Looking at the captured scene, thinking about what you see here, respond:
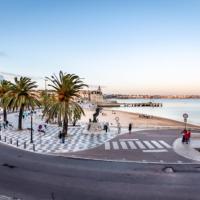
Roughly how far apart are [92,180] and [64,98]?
67.6ft

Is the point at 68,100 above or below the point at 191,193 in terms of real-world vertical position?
above

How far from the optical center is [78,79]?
3794 centimetres

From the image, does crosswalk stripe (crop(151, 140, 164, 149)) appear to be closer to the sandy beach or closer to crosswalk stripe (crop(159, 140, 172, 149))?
crosswalk stripe (crop(159, 140, 172, 149))

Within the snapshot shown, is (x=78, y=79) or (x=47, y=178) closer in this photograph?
A: (x=47, y=178)

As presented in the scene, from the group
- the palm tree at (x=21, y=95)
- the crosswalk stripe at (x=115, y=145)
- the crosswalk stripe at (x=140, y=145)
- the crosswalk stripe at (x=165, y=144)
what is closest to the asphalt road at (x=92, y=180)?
the crosswalk stripe at (x=115, y=145)

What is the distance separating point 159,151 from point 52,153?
32.0 ft

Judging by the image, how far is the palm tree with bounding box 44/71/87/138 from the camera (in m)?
35.7

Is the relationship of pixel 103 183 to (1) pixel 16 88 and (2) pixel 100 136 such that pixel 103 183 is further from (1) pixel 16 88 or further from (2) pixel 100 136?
(1) pixel 16 88

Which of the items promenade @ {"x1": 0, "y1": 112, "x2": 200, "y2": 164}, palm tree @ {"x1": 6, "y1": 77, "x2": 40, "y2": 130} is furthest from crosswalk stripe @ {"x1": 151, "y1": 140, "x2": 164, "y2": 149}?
palm tree @ {"x1": 6, "y1": 77, "x2": 40, "y2": 130}

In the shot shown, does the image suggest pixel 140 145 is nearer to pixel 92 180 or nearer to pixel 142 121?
pixel 92 180

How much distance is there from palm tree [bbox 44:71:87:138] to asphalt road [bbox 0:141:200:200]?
1263cm

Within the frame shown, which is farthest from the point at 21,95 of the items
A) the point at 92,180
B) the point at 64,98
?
the point at 92,180

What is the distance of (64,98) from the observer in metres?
36.8

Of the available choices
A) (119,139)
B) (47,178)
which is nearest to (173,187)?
(47,178)
